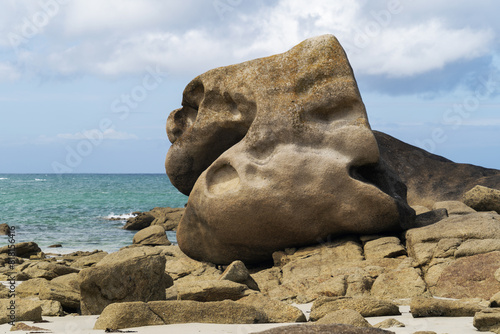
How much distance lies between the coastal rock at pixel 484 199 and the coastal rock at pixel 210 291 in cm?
801

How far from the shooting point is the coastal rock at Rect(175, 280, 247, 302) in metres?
6.85

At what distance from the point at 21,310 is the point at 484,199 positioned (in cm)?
1029

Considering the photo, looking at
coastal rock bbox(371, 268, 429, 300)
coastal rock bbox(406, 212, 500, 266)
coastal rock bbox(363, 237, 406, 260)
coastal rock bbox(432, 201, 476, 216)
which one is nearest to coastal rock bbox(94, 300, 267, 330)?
coastal rock bbox(371, 268, 429, 300)

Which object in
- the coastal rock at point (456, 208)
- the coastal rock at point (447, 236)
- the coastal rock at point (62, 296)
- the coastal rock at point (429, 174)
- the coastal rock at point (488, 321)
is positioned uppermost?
the coastal rock at point (429, 174)

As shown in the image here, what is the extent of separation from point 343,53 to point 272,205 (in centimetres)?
→ 288

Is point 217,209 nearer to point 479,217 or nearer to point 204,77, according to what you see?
point 204,77

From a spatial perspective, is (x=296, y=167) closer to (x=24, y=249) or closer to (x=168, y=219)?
(x=24, y=249)

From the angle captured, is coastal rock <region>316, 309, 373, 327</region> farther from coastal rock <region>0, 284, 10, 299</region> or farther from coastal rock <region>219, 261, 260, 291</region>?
coastal rock <region>0, 284, 10, 299</region>

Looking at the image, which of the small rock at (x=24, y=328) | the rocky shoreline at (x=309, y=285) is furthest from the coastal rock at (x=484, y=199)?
the small rock at (x=24, y=328)

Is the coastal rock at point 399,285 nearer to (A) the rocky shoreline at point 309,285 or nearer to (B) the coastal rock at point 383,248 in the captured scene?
(A) the rocky shoreline at point 309,285

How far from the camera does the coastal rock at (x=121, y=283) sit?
7.12m

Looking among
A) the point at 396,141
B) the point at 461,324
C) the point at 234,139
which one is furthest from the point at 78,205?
the point at 461,324

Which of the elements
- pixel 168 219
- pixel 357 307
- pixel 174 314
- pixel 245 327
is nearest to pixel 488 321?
pixel 357 307

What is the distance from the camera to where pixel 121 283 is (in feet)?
23.7
